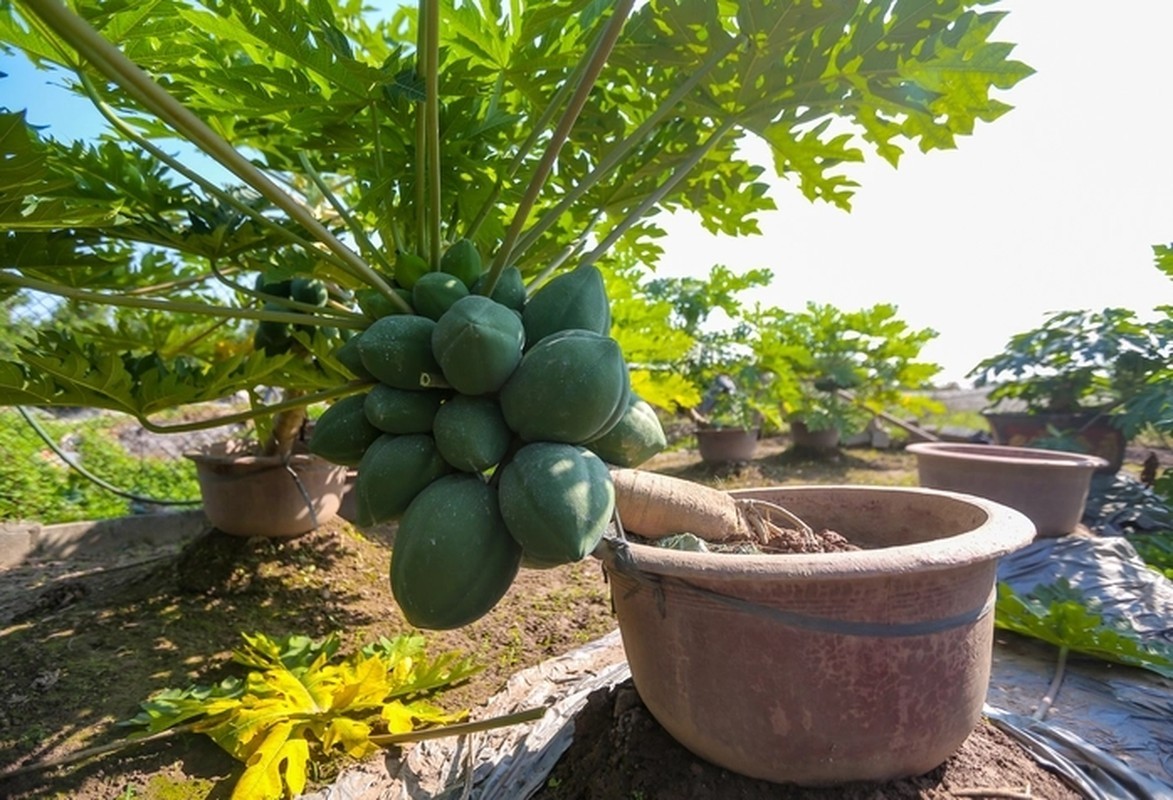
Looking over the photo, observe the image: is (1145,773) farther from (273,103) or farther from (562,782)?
(273,103)

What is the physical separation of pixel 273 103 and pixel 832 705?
1.67 meters

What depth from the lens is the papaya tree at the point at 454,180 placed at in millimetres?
1015

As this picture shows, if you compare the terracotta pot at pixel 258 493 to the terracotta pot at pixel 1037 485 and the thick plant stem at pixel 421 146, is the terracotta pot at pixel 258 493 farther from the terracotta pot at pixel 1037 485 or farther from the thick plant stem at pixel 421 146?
the terracotta pot at pixel 1037 485

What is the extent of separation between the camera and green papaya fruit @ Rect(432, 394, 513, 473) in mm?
1021

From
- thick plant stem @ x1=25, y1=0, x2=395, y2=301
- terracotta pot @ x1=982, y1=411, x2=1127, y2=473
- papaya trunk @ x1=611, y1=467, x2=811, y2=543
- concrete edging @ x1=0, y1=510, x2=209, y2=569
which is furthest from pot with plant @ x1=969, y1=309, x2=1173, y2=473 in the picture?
concrete edging @ x1=0, y1=510, x2=209, y2=569

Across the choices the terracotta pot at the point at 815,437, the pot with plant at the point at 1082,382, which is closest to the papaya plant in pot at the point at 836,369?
the terracotta pot at the point at 815,437

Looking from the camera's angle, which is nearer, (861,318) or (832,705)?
(832,705)

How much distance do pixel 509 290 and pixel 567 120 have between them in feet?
1.01

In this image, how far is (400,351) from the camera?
42.5 inches

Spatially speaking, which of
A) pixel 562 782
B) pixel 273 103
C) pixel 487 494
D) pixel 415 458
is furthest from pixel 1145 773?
pixel 273 103

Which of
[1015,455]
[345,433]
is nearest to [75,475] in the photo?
[345,433]

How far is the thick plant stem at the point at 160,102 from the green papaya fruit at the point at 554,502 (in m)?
0.43

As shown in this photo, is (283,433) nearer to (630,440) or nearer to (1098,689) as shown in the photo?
(630,440)

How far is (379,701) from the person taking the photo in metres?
1.99
